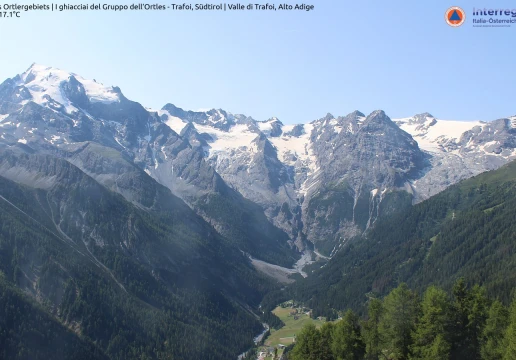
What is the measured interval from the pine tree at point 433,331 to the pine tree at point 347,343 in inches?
386

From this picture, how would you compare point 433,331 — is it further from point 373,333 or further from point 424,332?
point 373,333

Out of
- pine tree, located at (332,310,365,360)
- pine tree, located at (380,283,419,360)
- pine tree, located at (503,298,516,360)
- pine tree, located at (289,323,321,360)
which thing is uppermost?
pine tree, located at (503,298,516,360)

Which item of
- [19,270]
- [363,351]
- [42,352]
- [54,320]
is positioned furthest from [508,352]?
[19,270]

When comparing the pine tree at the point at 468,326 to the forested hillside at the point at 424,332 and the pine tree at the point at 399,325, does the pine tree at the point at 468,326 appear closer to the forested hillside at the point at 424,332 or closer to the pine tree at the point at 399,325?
the forested hillside at the point at 424,332

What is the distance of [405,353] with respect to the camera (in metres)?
78.8

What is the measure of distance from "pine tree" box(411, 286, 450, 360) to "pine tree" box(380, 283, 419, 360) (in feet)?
7.18

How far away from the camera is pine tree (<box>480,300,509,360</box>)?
237 ft

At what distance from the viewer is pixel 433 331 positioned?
7425 cm

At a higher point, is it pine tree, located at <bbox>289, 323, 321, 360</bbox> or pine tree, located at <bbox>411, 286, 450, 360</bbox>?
pine tree, located at <bbox>411, 286, 450, 360</bbox>

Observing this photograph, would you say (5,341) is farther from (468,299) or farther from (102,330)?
(468,299)

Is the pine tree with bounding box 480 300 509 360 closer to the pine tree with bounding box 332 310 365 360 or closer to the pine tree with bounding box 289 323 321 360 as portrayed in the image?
the pine tree with bounding box 332 310 365 360

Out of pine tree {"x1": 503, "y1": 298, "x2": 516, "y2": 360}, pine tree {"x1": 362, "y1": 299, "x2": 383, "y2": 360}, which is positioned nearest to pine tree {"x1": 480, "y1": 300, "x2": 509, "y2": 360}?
pine tree {"x1": 503, "y1": 298, "x2": 516, "y2": 360}

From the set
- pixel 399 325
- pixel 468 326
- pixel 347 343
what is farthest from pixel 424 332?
pixel 347 343

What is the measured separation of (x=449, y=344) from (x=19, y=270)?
182 metres
